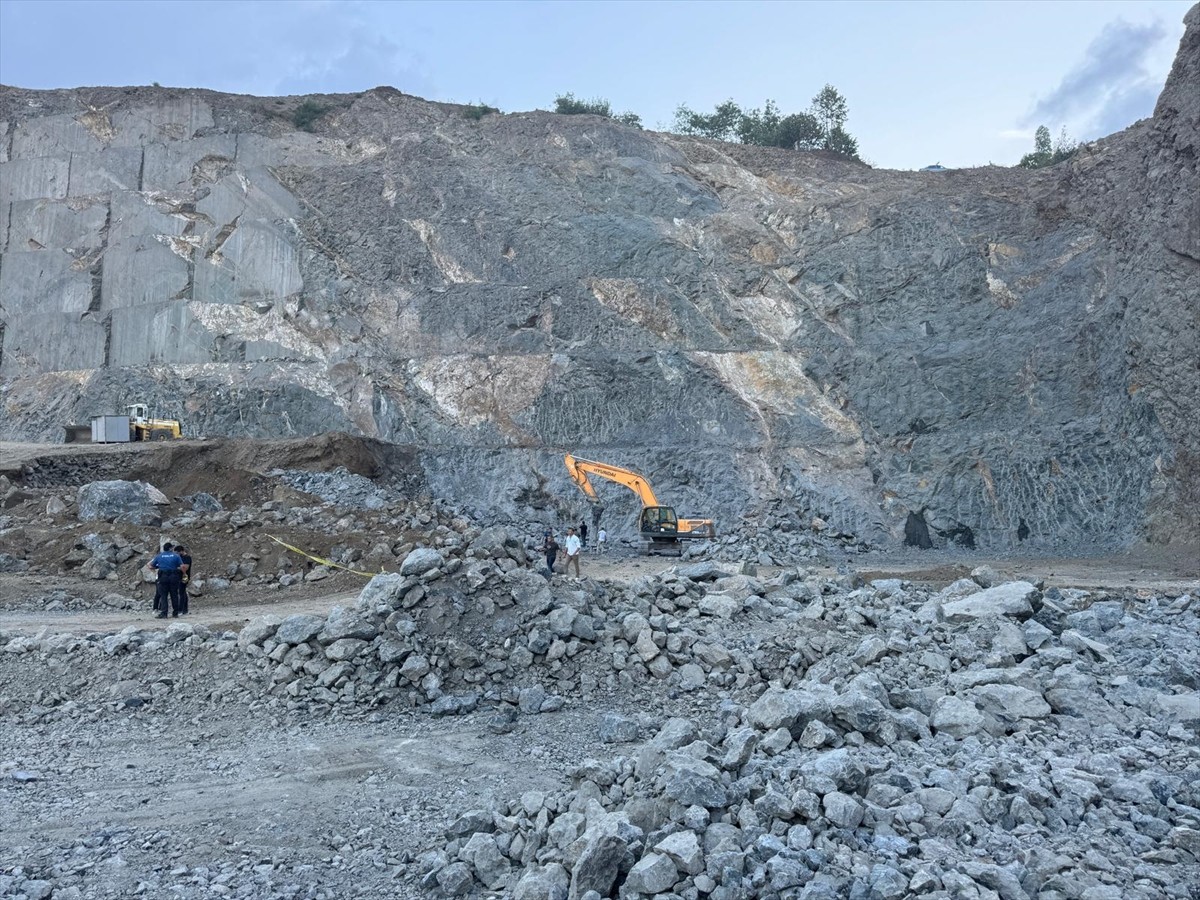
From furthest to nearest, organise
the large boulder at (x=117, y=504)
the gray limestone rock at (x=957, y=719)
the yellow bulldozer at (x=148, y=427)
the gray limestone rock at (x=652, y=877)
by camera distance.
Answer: the yellow bulldozer at (x=148, y=427) < the large boulder at (x=117, y=504) < the gray limestone rock at (x=957, y=719) < the gray limestone rock at (x=652, y=877)

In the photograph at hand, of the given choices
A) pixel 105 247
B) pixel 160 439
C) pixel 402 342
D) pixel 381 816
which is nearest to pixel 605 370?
pixel 402 342

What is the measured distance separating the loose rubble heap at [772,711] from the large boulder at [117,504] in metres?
6.70

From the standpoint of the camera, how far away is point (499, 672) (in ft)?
28.7

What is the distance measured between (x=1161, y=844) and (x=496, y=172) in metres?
27.0

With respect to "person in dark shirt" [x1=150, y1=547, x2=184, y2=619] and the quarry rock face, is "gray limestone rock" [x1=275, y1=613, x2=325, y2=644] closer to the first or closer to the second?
"person in dark shirt" [x1=150, y1=547, x2=184, y2=619]

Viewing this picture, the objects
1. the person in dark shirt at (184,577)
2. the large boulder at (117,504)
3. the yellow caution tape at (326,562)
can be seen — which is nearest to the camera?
the person in dark shirt at (184,577)

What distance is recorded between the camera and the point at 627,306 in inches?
1033

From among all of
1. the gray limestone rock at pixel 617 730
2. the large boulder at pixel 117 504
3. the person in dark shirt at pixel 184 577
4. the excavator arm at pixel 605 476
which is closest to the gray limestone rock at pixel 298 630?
the gray limestone rock at pixel 617 730

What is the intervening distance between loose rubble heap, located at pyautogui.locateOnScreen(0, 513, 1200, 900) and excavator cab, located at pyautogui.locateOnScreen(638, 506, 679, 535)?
6.92 meters

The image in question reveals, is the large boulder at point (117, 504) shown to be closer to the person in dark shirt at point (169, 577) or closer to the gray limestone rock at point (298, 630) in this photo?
the person in dark shirt at point (169, 577)

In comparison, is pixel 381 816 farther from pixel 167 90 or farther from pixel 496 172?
pixel 167 90

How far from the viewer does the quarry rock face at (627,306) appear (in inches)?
871

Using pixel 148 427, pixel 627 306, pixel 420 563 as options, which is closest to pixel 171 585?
pixel 420 563

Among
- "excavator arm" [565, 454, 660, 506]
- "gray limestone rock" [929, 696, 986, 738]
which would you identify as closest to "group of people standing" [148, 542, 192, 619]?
"gray limestone rock" [929, 696, 986, 738]
